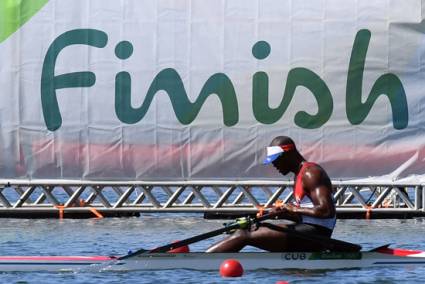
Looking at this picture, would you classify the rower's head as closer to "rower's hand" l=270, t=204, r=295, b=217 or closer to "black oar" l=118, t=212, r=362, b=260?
"rower's hand" l=270, t=204, r=295, b=217

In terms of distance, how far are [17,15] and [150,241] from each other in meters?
6.21

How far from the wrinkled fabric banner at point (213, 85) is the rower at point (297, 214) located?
31.8 ft

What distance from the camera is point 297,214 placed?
17.9 meters

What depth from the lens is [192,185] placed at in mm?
27734

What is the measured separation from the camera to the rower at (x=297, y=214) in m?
18.0

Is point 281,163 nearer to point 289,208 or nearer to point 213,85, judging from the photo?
point 289,208

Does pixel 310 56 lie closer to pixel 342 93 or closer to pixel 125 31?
pixel 342 93

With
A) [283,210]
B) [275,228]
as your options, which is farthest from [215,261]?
[283,210]

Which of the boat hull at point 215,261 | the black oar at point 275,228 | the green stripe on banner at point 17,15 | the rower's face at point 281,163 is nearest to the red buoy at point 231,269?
the boat hull at point 215,261

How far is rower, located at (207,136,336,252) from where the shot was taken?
18.0 metres

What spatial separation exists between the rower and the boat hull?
4.5 inches

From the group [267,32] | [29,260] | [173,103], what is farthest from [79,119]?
[29,260]

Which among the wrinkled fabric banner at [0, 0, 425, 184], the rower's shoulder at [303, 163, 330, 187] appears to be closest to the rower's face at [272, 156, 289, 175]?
the rower's shoulder at [303, 163, 330, 187]

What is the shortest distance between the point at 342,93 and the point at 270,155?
10076mm
